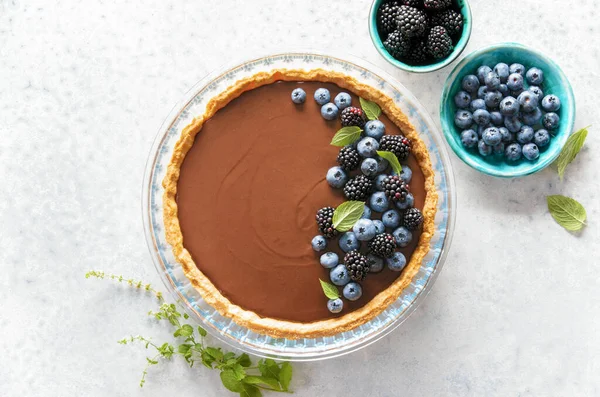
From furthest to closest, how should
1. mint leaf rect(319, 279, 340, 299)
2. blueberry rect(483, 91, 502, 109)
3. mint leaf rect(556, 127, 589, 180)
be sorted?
mint leaf rect(556, 127, 589, 180) → blueberry rect(483, 91, 502, 109) → mint leaf rect(319, 279, 340, 299)

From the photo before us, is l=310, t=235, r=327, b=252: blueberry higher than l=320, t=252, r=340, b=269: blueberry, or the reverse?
l=310, t=235, r=327, b=252: blueberry

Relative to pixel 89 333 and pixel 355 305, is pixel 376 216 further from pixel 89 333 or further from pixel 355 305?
pixel 89 333

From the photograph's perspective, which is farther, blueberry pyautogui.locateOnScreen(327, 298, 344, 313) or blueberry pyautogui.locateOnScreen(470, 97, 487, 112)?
blueberry pyautogui.locateOnScreen(470, 97, 487, 112)

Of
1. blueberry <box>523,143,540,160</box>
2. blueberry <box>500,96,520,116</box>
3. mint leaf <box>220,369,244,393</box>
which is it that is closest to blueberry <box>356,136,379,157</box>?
blueberry <box>500,96,520,116</box>

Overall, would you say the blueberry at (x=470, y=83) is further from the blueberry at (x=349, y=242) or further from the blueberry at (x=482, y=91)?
the blueberry at (x=349, y=242)

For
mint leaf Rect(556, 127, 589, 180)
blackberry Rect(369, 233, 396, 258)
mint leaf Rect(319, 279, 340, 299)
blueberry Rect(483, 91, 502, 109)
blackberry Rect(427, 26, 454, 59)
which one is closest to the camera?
blackberry Rect(369, 233, 396, 258)

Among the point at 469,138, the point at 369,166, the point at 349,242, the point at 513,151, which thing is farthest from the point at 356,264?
the point at 513,151

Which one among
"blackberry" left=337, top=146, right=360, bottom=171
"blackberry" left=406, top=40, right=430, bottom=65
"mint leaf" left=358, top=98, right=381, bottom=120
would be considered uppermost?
"blackberry" left=406, top=40, right=430, bottom=65

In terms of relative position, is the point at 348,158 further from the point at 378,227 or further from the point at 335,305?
the point at 335,305

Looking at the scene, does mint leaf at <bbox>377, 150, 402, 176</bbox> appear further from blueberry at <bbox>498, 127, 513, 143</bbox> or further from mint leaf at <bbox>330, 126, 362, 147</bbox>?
blueberry at <bbox>498, 127, 513, 143</bbox>
